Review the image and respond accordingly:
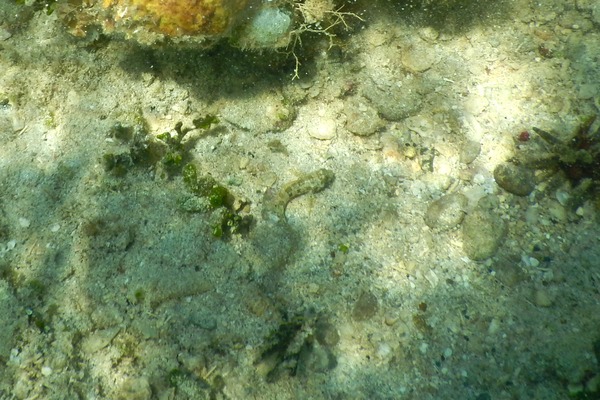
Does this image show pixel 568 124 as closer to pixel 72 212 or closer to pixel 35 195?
pixel 72 212

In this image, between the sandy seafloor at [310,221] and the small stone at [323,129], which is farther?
the small stone at [323,129]

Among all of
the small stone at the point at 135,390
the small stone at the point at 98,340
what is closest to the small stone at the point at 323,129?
the small stone at the point at 98,340

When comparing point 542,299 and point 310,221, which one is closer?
point 542,299

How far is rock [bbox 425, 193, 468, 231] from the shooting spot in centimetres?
346

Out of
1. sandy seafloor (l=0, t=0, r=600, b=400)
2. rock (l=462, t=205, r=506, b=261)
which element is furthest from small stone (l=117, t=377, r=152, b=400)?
rock (l=462, t=205, r=506, b=261)

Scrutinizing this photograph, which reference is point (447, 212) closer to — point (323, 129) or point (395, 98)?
point (395, 98)

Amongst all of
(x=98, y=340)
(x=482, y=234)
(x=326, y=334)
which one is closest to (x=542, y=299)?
(x=482, y=234)

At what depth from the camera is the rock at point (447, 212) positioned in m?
3.46

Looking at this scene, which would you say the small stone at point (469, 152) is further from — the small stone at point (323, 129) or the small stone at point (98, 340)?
the small stone at point (98, 340)

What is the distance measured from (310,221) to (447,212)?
1167 mm

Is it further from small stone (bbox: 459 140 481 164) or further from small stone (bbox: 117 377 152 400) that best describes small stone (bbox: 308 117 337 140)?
small stone (bbox: 117 377 152 400)

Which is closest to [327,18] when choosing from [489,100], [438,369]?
[489,100]

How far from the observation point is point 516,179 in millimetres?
3494

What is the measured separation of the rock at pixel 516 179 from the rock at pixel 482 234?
298mm
